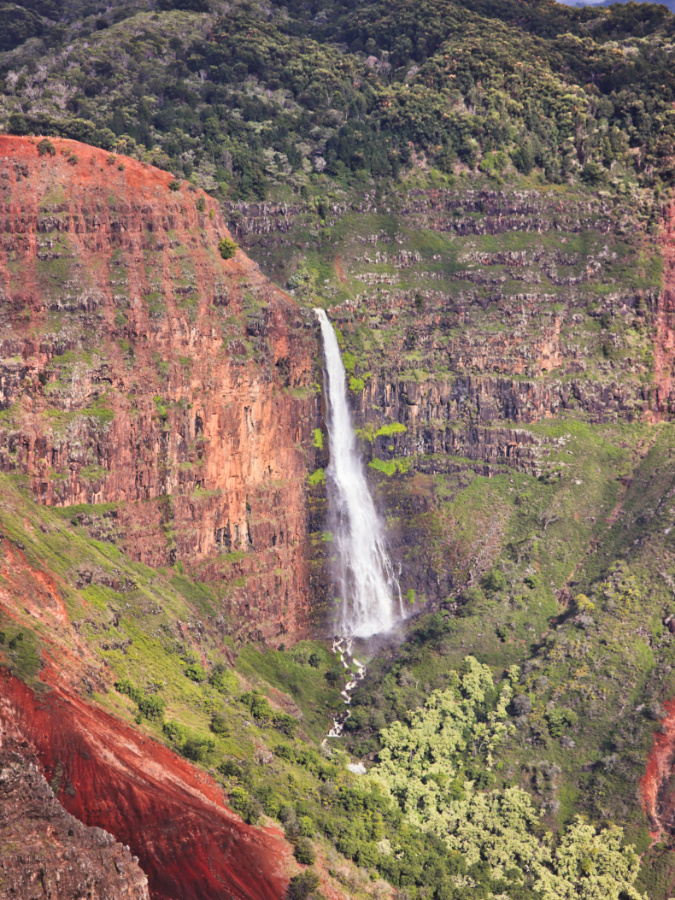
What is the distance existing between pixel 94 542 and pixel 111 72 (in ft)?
Answer: 180

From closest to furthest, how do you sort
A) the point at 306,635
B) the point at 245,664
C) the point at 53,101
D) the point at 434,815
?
1. the point at 434,815
2. the point at 245,664
3. the point at 306,635
4. the point at 53,101

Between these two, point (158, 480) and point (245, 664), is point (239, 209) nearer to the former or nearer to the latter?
point (158, 480)

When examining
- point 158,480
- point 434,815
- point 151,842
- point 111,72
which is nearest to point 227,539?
point 158,480

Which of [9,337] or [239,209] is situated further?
[239,209]

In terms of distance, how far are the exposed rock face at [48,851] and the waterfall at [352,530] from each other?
5316cm

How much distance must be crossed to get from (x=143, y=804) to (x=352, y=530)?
50.3 metres

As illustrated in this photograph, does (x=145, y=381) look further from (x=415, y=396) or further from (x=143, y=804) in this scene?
(x=143, y=804)

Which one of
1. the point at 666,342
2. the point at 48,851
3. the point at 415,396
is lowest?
the point at 48,851

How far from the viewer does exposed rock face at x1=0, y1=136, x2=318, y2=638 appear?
11169cm

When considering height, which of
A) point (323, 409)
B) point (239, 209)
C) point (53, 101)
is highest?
point (53, 101)

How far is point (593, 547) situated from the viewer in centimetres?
13200

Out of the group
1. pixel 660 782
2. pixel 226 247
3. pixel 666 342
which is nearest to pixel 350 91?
pixel 226 247

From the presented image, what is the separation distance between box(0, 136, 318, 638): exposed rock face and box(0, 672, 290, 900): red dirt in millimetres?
25088

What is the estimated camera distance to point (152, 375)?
116 meters
